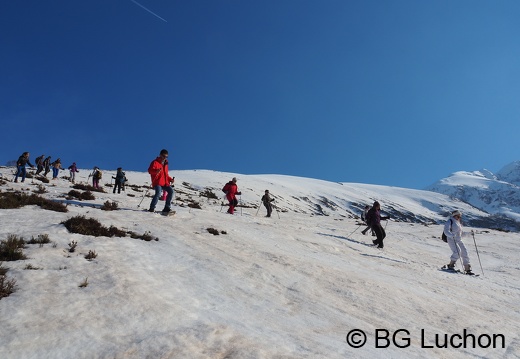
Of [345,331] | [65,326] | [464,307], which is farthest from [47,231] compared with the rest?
[464,307]

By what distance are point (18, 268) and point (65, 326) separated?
2.11m

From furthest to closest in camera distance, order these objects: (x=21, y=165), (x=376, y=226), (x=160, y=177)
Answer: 1. (x=21, y=165)
2. (x=376, y=226)
3. (x=160, y=177)

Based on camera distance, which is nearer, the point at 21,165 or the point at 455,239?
the point at 455,239

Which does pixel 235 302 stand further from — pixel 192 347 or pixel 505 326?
pixel 505 326

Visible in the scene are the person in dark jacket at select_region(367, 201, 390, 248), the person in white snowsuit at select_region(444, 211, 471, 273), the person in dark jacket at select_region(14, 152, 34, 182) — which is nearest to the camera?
the person in white snowsuit at select_region(444, 211, 471, 273)

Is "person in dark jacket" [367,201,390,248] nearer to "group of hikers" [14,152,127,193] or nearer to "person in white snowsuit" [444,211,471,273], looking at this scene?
"person in white snowsuit" [444,211,471,273]

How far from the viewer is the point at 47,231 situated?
296 inches

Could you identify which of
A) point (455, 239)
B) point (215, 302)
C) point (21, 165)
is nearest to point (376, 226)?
point (455, 239)

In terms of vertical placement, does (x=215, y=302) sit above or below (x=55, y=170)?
below

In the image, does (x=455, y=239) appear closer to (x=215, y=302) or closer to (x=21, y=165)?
(x=215, y=302)

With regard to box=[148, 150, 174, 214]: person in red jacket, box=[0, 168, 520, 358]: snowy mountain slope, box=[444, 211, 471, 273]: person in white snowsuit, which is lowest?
box=[0, 168, 520, 358]: snowy mountain slope

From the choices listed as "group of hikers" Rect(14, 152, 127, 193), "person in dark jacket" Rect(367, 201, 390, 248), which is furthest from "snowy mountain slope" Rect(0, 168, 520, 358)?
"group of hikers" Rect(14, 152, 127, 193)

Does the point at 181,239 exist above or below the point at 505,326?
above

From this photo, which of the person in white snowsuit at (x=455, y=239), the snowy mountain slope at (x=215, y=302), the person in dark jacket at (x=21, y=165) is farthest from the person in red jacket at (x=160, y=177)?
the person in dark jacket at (x=21, y=165)
